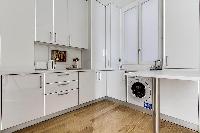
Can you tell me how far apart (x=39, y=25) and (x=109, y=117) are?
1968mm

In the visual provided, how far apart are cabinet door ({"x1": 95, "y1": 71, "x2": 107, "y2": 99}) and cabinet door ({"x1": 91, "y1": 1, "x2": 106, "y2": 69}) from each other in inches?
7.5

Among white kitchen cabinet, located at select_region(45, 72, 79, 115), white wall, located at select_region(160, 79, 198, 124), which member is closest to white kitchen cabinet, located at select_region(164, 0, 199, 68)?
white wall, located at select_region(160, 79, 198, 124)

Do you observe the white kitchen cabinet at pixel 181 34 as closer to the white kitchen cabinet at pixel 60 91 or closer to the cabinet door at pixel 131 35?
the cabinet door at pixel 131 35

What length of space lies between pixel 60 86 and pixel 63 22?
1.28 m

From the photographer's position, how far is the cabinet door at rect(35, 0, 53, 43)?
9.07ft

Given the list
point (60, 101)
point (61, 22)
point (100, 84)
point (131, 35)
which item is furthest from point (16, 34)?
point (131, 35)

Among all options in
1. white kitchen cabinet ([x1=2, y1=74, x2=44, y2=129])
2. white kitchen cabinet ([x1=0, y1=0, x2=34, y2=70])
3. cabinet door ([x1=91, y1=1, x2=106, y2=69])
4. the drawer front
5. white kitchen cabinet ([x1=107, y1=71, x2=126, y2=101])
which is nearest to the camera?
white kitchen cabinet ([x1=2, y1=74, x2=44, y2=129])

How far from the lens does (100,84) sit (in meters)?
4.07

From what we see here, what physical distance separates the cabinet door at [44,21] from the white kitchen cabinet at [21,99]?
0.74m

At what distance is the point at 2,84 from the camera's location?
2053mm

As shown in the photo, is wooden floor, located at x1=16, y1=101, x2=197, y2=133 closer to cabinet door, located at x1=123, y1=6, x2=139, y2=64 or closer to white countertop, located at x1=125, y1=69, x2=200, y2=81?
white countertop, located at x1=125, y1=69, x2=200, y2=81

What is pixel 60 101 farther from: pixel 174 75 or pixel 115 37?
pixel 115 37

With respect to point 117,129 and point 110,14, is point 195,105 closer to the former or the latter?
point 117,129

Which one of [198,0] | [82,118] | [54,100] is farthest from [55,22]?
[198,0]
